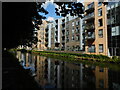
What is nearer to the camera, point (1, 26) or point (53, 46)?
point (1, 26)

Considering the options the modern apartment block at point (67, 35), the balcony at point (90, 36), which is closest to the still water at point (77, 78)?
the balcony at point (90, 36)

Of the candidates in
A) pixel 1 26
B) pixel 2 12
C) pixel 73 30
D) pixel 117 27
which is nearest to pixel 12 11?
pixel 2 12

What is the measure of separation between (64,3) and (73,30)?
38892 millimetres

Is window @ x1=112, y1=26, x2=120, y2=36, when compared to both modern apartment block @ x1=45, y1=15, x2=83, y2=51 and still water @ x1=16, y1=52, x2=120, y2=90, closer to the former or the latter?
still water @ x1=16, y1=52, x2=120, y2=90

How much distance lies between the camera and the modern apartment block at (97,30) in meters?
26.6

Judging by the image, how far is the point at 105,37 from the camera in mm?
26281

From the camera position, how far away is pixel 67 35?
4766cm

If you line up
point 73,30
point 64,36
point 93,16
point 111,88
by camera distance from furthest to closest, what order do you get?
point 64,36 → point 73,30 → point 93,16 → point 111,88

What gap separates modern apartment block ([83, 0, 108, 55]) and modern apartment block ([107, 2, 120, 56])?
98 cm

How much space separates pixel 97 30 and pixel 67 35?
20045 mm

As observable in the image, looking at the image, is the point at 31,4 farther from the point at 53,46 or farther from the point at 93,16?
the point at 53,46

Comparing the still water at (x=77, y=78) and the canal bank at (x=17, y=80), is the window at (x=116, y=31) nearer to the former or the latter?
the still water at (x=77, y=78)

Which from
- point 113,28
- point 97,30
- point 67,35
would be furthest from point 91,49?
point 67,35

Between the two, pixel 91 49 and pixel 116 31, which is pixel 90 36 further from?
pixel 116 31
